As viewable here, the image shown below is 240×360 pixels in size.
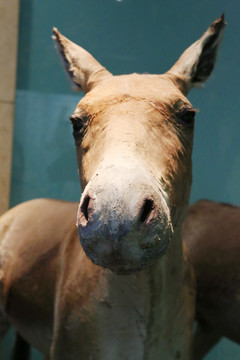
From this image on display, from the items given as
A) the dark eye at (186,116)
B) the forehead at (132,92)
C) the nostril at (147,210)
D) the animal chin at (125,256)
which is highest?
the forehead at (132,92)

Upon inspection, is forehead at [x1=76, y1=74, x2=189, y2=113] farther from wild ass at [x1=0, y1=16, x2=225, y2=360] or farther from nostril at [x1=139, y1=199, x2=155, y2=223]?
nostril at [x1=139, y1=199, x2=155, y2=223]

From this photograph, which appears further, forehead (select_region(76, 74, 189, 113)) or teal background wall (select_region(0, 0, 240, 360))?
teal background wall (select_region(0, 0, 240, 360))

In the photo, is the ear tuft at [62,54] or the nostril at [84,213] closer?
the nostril at [84,213]

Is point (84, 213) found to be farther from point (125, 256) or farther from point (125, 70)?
point (125, 70)

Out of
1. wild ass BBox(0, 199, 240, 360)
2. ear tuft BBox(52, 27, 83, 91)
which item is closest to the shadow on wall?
wild ass BBox(0, 199, 240, 360)

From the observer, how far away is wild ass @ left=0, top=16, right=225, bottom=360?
79 cm

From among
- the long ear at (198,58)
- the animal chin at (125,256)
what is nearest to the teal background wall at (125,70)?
the long ear at (198,58)

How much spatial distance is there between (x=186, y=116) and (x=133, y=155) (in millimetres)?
382

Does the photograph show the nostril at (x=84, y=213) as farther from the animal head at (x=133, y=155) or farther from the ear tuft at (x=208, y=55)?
the ear tuft at (x=208, y=55)

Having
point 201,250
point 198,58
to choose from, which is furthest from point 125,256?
point 201,250

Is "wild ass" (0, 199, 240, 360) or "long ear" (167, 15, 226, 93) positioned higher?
"long ear" (167, 15, 226, 93)

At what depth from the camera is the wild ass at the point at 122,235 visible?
79cm

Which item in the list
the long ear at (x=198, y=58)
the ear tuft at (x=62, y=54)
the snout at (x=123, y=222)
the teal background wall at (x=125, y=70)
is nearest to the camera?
the snout at (x=123, y=222)

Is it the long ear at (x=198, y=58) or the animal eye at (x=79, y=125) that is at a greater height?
the long ear at (x=198, y=58)
